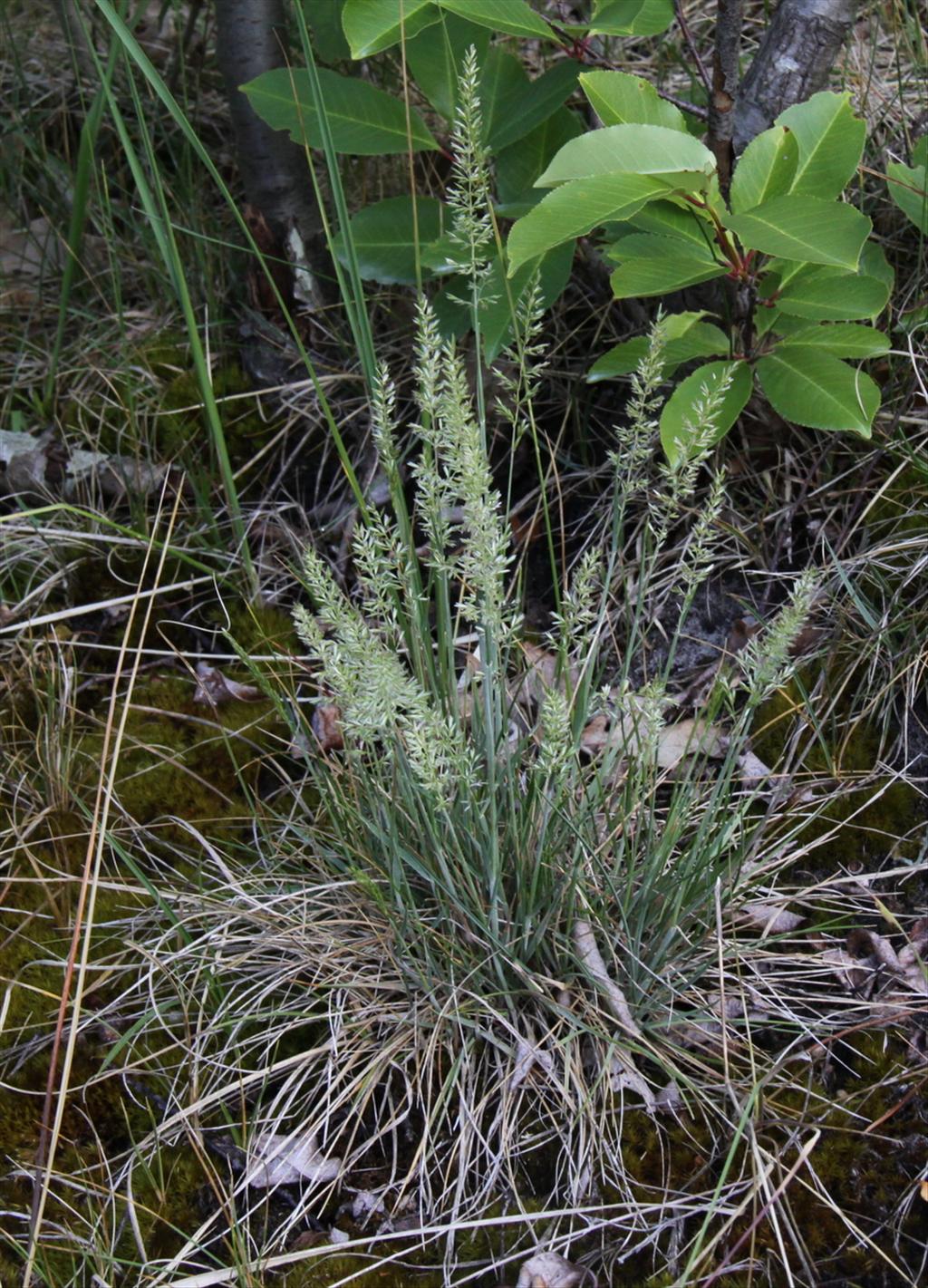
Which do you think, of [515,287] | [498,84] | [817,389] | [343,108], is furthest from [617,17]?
[817,389]

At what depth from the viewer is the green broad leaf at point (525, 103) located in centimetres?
196

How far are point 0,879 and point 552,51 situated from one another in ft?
7.24

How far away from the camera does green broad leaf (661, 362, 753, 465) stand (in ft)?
5.75

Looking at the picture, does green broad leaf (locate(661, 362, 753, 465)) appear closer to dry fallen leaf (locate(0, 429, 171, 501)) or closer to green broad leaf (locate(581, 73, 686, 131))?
green broad leaf (locate(581, 73, 686, 131))

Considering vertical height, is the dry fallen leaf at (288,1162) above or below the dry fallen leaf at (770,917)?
below

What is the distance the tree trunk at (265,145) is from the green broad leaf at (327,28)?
293 millimetres

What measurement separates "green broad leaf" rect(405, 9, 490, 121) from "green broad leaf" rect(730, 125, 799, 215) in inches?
22.6

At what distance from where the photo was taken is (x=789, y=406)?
1.83m

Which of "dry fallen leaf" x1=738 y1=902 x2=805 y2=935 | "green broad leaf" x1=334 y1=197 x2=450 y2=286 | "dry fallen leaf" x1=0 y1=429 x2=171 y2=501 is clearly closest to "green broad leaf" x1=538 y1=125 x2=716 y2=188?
"green broad leaf" x1=334 y1=197 x2=450 y2=286

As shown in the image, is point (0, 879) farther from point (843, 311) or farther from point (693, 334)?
point (843, 311)

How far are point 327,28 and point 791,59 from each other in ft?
2.85

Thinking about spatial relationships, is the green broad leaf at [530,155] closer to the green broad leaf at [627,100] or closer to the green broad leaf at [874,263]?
the green broad leaf at [627,100]

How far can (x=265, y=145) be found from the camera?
262cm

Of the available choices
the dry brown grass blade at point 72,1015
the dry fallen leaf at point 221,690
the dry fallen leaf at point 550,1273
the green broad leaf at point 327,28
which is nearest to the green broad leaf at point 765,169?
the green broad leaf at point 327,28
